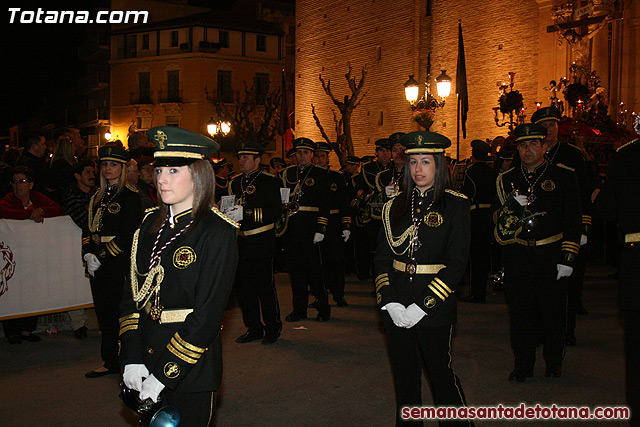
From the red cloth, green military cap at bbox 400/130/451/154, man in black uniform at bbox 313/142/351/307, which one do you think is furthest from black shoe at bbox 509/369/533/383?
the red cloth

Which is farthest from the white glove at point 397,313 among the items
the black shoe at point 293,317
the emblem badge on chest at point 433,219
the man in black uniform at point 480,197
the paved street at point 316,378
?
the man in black uniform at point 480,197

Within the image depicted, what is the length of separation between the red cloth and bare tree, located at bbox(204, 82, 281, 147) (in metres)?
37.7

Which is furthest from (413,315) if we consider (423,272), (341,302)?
(341,302)

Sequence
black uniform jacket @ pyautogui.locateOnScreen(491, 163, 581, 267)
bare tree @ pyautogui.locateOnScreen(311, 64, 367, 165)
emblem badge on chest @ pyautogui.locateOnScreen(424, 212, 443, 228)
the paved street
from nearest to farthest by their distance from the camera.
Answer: emblem badge on chest @ pyautogui.locateOnScreen(424, 212, 443, 228)
the paved street
black uniform jacket @ pyautogui.locateOnScreen(491, 163, 581, 267)
bare tree @ pyautogui.locateOnScreen(311, 64, 367, 165)

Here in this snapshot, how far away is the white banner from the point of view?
8164mm

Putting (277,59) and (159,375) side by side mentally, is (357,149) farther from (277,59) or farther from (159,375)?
(159,375)

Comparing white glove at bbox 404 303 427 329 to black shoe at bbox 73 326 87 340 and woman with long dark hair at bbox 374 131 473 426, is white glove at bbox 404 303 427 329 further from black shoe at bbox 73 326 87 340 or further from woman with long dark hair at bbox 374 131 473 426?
black shoe at bbox 73 326 87 340

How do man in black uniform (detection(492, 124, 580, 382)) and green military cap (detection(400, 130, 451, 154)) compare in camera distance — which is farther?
man in black uniform (detection(492, 124, 580, 382))

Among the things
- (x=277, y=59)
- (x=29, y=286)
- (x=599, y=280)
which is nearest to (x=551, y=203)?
(x=29, y=286)

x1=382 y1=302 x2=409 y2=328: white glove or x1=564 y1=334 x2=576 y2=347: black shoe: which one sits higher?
x1=382 y1=302 x2=409 y2=328: white glove

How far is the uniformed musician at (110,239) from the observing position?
648cm

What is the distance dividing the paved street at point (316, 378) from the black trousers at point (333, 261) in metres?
1.25

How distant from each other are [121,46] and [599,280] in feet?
175

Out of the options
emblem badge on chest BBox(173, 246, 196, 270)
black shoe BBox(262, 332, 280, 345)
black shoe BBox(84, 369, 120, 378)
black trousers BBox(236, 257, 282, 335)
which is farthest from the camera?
black trousers BBox(236, 257, 282, 335)
